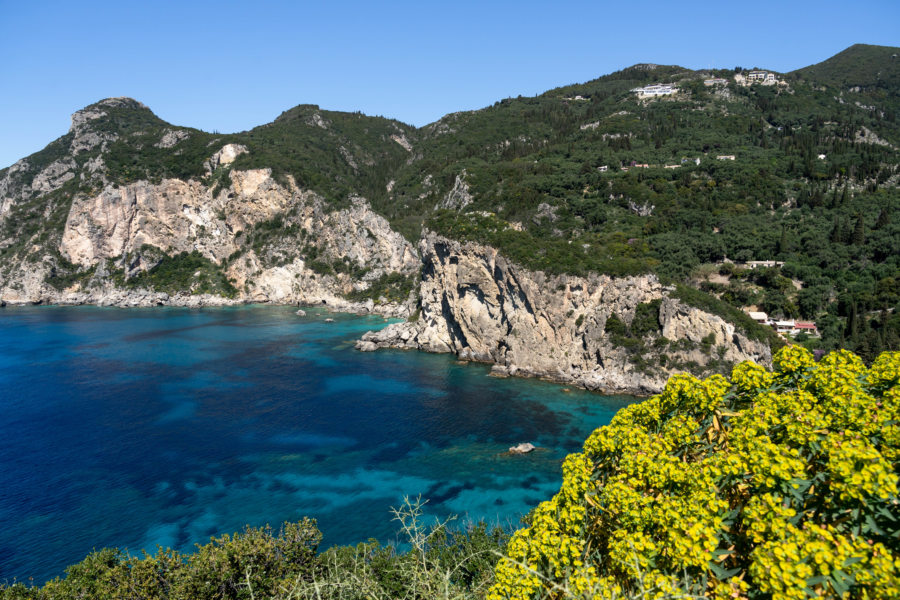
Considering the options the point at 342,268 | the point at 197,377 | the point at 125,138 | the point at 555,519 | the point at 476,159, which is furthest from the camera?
the point at 125,138

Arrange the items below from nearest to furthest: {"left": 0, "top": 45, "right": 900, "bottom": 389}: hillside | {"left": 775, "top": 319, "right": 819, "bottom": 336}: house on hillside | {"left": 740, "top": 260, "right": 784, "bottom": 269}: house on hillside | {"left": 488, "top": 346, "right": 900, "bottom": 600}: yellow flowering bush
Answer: {"left": 488, "top": 346, "right": 900, "bottom": 600}: yellow flowering bush, {"left": 775, "top": 319, "right": 819, "bottom": 336}: house on hillside, {"left": 0, "top": 45, "right": 900, "bottom": 389}: hillside, {"left": 740, "top": 260, "right": 784, "bottom": 269}: house on hillside

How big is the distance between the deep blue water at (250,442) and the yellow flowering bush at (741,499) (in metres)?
15.0

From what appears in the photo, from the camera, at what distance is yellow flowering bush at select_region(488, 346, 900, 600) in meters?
5.66

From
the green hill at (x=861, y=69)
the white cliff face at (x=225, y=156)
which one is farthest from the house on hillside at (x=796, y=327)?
the white cliff face at (x=225, y=156)

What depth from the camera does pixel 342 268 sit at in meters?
101

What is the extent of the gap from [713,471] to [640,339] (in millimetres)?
37971

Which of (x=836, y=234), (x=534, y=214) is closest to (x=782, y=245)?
(x=836, y=234)

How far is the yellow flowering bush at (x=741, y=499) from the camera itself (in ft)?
18.6

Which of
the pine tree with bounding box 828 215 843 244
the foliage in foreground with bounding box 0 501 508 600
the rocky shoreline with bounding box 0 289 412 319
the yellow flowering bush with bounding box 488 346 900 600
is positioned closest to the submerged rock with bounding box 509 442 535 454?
the foliage in foreground with bounding box 0 501 508 600

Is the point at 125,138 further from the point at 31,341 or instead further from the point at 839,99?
the point at 839,99

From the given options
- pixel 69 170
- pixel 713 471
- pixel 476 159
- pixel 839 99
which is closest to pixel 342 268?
pixel 476 159

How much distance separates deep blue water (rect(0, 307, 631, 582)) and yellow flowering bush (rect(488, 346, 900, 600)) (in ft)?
49.2

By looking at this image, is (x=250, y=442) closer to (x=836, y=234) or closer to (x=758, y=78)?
(x=836, y=234)

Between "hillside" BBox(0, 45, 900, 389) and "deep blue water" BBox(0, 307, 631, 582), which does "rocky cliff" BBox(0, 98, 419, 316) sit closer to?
"hillside" BBox(0, 45, 900, 389)
